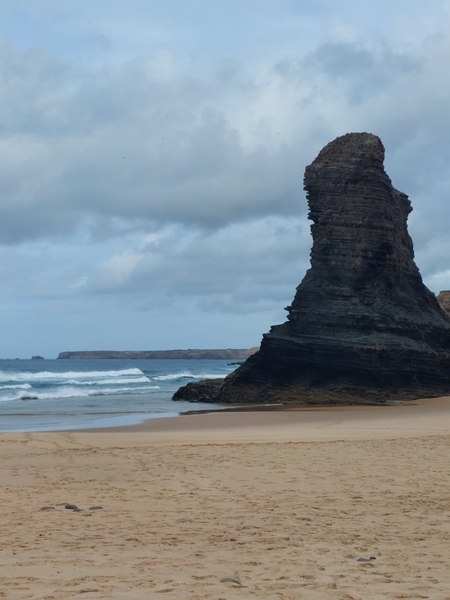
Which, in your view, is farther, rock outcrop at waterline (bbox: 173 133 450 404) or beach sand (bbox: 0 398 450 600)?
rock outcrop at waterline (bbox: 173 133 450 404)

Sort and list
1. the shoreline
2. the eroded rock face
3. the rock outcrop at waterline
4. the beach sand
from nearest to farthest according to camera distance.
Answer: the beach sand < the shoreline < the rock outcrop at waterline < the eroded rock face

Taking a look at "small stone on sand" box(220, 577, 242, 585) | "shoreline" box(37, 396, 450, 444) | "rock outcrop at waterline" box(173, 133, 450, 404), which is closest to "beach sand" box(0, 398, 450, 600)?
"small stone on sand" box(220, 577, 242, 585)

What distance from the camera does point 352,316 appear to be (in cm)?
3594

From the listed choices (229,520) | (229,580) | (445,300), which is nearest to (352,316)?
(445,300)

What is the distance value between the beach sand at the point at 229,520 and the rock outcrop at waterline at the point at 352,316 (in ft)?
59.1

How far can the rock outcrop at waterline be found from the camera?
3516 centimetres

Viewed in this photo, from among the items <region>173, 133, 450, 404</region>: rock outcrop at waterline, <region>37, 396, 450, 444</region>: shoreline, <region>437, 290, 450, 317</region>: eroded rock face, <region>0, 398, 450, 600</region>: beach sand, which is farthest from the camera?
<region>437, 290, 450, 317</region>: eroded rock face

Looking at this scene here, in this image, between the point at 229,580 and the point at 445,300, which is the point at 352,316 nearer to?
the point at 445,300

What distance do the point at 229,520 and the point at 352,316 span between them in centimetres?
2798

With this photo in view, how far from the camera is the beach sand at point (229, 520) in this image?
Result: 6.12 m

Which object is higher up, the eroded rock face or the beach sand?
the eroded rock face

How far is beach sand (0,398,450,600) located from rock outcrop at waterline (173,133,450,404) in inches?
709

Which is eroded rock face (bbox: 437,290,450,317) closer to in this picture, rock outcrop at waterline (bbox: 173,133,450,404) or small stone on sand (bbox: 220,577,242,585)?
rock outcrop at waterline (bbox: 173,133,450,404)

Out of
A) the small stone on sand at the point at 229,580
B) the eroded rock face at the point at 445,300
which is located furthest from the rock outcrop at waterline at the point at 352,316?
the small stone on sand at the point at 229,580
